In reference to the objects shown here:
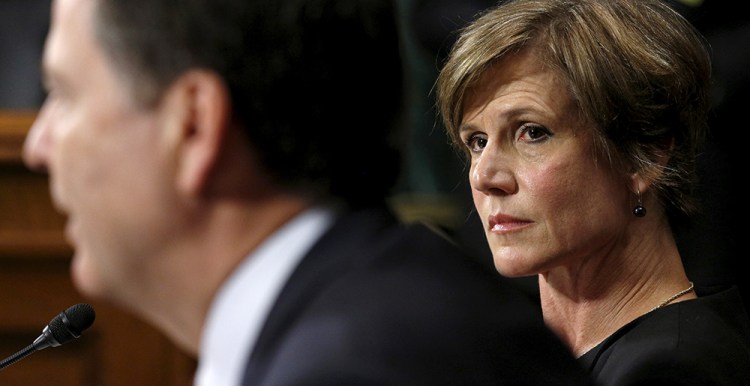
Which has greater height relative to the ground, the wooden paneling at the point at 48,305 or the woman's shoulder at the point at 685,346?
the woman's shoulder at the point at 685,346

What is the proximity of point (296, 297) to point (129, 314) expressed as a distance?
171 centimetres

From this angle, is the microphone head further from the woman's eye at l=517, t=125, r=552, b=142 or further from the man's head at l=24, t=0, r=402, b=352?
the woman's eye at l=517, t=125, r=552, b=142

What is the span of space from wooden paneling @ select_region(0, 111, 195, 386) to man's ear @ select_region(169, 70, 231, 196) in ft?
5.45

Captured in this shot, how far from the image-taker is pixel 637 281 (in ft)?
4.18

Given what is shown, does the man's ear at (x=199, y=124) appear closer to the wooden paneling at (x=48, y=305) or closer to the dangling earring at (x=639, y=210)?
the dangling earring at (x=639, y=210)

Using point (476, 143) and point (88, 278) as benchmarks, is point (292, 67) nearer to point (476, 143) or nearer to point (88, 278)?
point (88, 278)

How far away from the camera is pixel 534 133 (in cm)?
126

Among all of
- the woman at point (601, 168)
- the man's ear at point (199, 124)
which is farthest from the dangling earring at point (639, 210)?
the man's ear at point (199, 124)

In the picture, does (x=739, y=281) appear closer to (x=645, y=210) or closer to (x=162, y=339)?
(x=645, y=210)

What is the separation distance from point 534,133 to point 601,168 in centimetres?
8

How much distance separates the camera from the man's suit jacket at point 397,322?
825 millimetres

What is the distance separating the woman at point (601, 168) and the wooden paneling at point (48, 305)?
1.39 metres

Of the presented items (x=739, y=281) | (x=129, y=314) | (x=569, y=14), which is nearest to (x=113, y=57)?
(x=569, y=14)

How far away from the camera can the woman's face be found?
124cm
